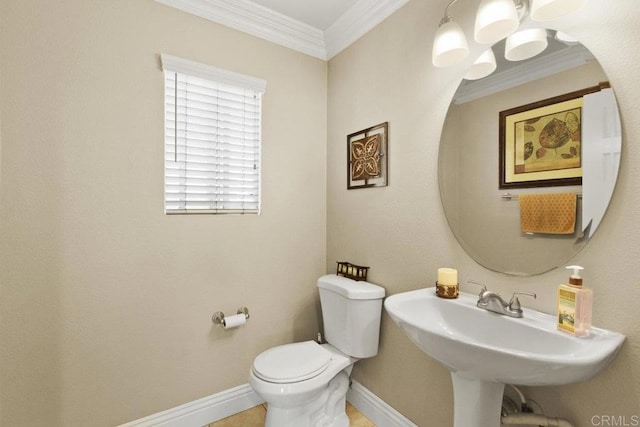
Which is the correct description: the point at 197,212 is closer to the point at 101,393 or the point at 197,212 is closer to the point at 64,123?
the point at 64,123

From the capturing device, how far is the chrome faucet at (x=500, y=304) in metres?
1.10

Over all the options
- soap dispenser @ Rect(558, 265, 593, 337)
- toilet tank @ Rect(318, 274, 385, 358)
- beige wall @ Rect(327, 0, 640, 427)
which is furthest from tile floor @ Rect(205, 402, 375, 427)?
soap dispenser @ Rect(558, 265, 593, 337)

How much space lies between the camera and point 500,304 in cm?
112

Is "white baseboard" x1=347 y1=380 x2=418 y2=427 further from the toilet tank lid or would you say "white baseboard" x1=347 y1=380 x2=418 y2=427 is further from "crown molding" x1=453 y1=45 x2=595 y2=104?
"crown molding" x1=453 y1=45 x2=595 y2=104

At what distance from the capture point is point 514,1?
1158mm

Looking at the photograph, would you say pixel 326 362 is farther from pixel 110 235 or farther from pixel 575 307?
pixel 110 235

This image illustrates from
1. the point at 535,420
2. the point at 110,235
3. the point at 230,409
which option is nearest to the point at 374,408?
the point at 230,409

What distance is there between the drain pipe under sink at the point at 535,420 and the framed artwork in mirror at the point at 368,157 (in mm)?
1166

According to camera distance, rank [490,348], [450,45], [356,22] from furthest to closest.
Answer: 1. [356,22]
2. [450,45]
3. [490,348]

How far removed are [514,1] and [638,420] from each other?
1.48 metres

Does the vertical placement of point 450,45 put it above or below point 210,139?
above

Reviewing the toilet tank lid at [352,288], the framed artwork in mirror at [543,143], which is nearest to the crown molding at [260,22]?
the framed artwork in mirror at [543,143]

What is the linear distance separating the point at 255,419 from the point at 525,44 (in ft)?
7.67

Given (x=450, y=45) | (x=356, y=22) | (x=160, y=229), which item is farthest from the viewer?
(x=356, y=22)
